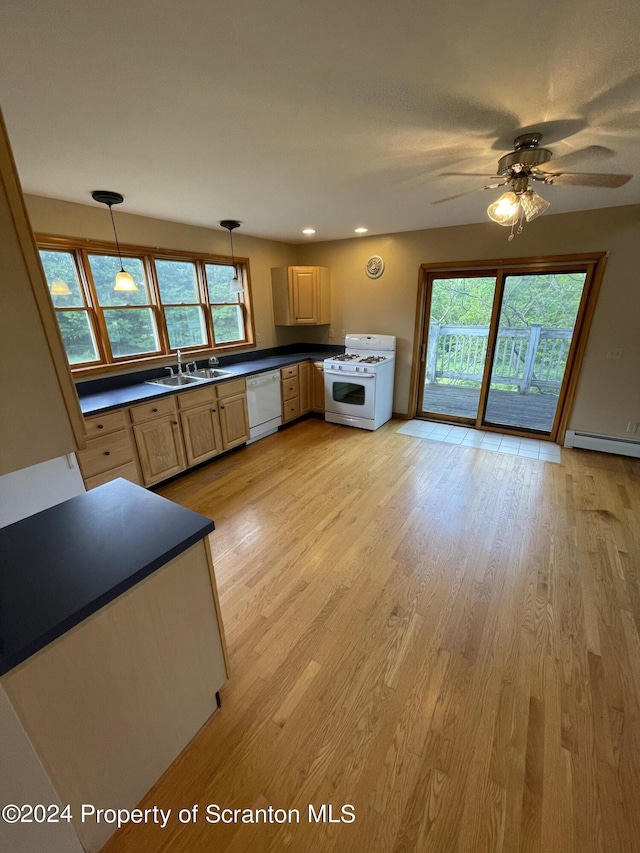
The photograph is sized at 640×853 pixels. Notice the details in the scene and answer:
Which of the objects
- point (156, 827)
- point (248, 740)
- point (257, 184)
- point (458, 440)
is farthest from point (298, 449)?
point (156, 827)

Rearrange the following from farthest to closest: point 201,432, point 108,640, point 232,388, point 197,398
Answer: point 232,388
point 201,432
point 197,398
point 108,640

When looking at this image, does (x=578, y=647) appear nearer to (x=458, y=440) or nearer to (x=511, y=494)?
(x=511, y=494)

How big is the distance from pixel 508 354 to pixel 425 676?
12.6 feet

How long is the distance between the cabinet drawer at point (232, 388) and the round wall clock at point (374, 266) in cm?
234

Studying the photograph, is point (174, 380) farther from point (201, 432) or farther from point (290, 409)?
point (290, 409)

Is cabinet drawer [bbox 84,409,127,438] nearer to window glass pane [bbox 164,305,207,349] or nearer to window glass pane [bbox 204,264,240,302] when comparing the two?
window glass pane [bbox 164,305,207,349]

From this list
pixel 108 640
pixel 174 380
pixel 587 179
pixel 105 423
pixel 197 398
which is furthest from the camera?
pixel 174 380

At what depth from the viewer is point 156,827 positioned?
112 centimetres

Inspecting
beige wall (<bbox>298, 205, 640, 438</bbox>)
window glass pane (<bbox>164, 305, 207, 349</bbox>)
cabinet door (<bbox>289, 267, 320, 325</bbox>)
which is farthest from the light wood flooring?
cabinet door (<bbox>289, 267, 320, 325</bbox>)

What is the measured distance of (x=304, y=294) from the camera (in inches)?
186

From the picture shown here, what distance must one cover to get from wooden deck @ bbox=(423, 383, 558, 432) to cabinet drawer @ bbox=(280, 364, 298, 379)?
1.96 metres

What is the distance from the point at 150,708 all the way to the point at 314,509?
5.80 ft

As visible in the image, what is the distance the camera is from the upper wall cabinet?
15.3 feet

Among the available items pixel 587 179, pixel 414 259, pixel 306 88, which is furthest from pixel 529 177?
pixel 414 259
